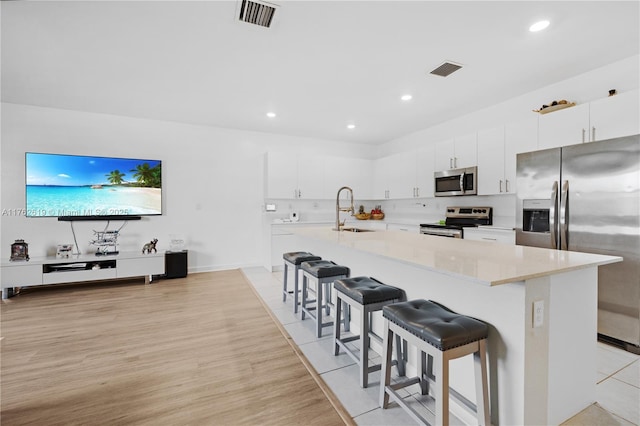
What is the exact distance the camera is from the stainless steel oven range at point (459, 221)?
4210mm

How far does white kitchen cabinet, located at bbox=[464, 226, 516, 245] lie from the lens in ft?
11.4

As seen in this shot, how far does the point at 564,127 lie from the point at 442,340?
305 cm

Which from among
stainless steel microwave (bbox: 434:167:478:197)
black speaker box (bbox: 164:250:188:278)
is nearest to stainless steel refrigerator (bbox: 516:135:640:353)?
stainless steel microwave (bbox: 434:167:478:197)

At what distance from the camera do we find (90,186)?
14.4 ft

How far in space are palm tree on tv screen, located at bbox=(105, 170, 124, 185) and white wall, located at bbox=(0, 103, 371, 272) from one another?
314 millimetres

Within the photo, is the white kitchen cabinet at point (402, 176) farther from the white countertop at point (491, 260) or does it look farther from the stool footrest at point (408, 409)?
the stool footrest at point (408, 409)

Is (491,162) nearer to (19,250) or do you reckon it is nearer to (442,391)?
(442,391)

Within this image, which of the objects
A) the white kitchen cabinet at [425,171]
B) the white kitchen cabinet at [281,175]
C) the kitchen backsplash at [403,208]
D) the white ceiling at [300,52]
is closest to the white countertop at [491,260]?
the white ceiling at [300,52]

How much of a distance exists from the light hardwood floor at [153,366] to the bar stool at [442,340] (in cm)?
60

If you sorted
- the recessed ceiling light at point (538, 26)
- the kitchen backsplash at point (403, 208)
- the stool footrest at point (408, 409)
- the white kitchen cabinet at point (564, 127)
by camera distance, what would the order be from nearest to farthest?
the stool footrest at point (408, 409) → the recessed ceiling light at point (538, 26) → the white kitchen cabinet at point (564, 127) → the kitchen backsplash at point (403, 208)

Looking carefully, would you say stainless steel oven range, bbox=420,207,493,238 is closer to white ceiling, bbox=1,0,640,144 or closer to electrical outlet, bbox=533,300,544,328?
white ceiling, bbox=1,0,640,144

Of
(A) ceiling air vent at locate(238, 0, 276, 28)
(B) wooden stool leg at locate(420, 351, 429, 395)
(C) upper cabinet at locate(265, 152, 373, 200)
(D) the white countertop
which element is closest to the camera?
(D) the white countertop

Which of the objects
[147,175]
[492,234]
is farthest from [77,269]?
[492,234]

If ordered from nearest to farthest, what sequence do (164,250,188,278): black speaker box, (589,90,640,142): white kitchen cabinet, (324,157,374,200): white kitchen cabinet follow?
(589,90,640,142): white kitchen cabinet → (164,250,188,278): black speaker box → (324,157,374,200): white kitchen cabinet
